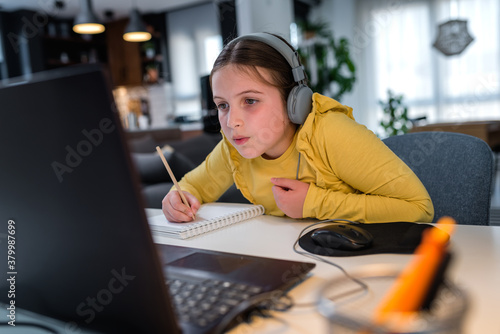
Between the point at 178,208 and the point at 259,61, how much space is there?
15.9 inches

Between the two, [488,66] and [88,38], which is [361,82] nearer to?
[488,66]

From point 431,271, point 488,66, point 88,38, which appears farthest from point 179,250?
point 88,38

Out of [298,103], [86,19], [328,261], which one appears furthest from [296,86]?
[86,19]

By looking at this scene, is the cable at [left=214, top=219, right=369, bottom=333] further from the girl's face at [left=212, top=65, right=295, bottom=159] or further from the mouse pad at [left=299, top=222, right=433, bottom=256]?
the girl's face at [left=212, top=65, right=295, bottom=159]

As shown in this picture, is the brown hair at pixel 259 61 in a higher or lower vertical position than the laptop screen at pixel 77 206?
higher

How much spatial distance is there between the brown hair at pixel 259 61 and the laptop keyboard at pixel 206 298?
2.03ft

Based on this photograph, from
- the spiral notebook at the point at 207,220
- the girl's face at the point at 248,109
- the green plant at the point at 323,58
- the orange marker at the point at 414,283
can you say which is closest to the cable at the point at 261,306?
the orange marker at the point at 414,283

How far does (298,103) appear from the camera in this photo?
1.00 meters

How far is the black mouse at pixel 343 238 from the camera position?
0.67m

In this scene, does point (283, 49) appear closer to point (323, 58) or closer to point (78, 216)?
point (78, 216)

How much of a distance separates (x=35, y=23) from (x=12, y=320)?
22.5 ft

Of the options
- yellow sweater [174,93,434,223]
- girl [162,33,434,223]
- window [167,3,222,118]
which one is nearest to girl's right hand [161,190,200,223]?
girl [162,33,434,223]

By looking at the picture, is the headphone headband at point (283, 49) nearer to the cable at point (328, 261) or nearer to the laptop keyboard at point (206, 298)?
the cable at point (328, 261)

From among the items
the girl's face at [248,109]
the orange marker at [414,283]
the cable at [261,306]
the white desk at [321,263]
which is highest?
the girl's face at [248,109]
